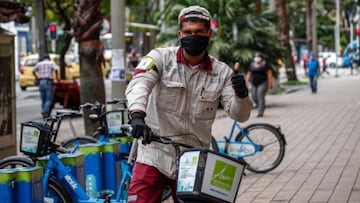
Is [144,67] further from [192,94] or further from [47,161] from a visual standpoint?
[47,161]

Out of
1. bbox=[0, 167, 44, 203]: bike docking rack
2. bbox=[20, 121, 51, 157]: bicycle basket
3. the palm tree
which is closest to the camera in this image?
bbox=[0, 167, 44, 203]: bike docking rack

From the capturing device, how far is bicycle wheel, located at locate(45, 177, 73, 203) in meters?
6.64

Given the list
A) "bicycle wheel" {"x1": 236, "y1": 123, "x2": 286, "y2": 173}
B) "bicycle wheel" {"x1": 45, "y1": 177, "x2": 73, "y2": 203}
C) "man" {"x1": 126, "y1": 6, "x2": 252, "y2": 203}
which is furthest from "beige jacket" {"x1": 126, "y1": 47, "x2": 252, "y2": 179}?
"bicycle wheel" {"x1": 236, "y1": 123, "x2": 286, "y2": 173}

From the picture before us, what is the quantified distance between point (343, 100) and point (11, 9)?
16.9m

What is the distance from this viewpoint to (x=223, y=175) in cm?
416

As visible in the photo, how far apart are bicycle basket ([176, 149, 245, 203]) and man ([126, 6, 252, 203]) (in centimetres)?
52

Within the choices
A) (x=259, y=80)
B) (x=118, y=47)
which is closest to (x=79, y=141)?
(x=118, y=47)

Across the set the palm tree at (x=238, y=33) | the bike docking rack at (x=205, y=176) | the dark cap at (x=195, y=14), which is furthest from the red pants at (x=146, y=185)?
the palm tree at (x=238, y=33)

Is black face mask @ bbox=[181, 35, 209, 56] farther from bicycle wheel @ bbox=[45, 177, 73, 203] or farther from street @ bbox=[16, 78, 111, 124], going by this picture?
street @ bbox=[16, 78, 111, 124]

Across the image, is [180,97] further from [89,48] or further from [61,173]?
[89,48]

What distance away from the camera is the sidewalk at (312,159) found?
886 cm

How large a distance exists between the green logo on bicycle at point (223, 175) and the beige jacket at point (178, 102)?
59 centimetres

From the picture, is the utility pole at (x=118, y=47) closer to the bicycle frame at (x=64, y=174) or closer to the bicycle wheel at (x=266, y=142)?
the bicycle wheel at (x=266, y=142)

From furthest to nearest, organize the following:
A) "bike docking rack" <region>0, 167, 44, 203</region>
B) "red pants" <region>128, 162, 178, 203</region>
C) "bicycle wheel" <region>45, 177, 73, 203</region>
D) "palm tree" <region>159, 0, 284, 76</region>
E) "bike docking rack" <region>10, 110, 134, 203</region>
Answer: "palm tree" <region>159, 0, 284, 76</region> < "bicycle wheel" <region>45, 177, 73, 203</region> < "bike docking rack" <region>10, 110, 134, 203</region> < "bike docking rack" <region>0, 167, 44, 203</region> < "red pants" <region>128, 162, 178, 203</region>
